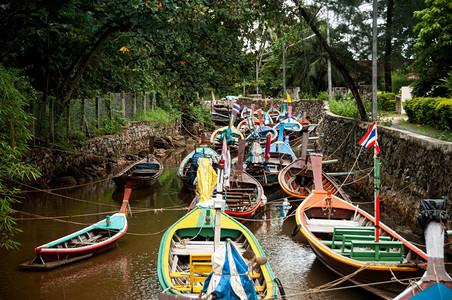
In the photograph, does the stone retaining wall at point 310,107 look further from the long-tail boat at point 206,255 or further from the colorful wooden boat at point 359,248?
the long-tail boat at point 206,255

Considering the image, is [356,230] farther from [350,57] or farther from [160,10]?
[350,57]

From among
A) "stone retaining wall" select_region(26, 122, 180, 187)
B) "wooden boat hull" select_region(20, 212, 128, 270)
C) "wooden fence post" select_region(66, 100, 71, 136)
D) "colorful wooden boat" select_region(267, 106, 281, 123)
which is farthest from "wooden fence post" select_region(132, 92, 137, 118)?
"wooden boat hull" select_region(20, 212, 128, 270)

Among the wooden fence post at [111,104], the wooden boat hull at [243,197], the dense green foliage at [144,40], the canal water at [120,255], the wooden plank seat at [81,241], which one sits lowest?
the canal water at [120,255]

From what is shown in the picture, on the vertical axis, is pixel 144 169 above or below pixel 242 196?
above

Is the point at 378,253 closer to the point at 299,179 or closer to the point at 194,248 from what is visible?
the point at 194,248

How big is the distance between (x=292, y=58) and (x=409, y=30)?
79.4 feet

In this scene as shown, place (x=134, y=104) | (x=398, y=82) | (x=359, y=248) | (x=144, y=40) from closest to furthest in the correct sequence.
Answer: (x=359, y=248) < (x=144, y=40) < (x=134, y=104) < (x=398, y=82)

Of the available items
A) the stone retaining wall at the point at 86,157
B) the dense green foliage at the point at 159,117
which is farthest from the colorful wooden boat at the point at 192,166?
the dense green foliage at the point at 159,117

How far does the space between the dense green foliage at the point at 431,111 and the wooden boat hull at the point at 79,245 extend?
10.3 meters

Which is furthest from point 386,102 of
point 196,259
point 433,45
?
point 196,259

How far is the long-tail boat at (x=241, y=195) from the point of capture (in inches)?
468

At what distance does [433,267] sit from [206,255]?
3.70m

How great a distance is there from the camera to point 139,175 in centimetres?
1758

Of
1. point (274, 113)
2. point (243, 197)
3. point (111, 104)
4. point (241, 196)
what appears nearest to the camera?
point (243, 197)
